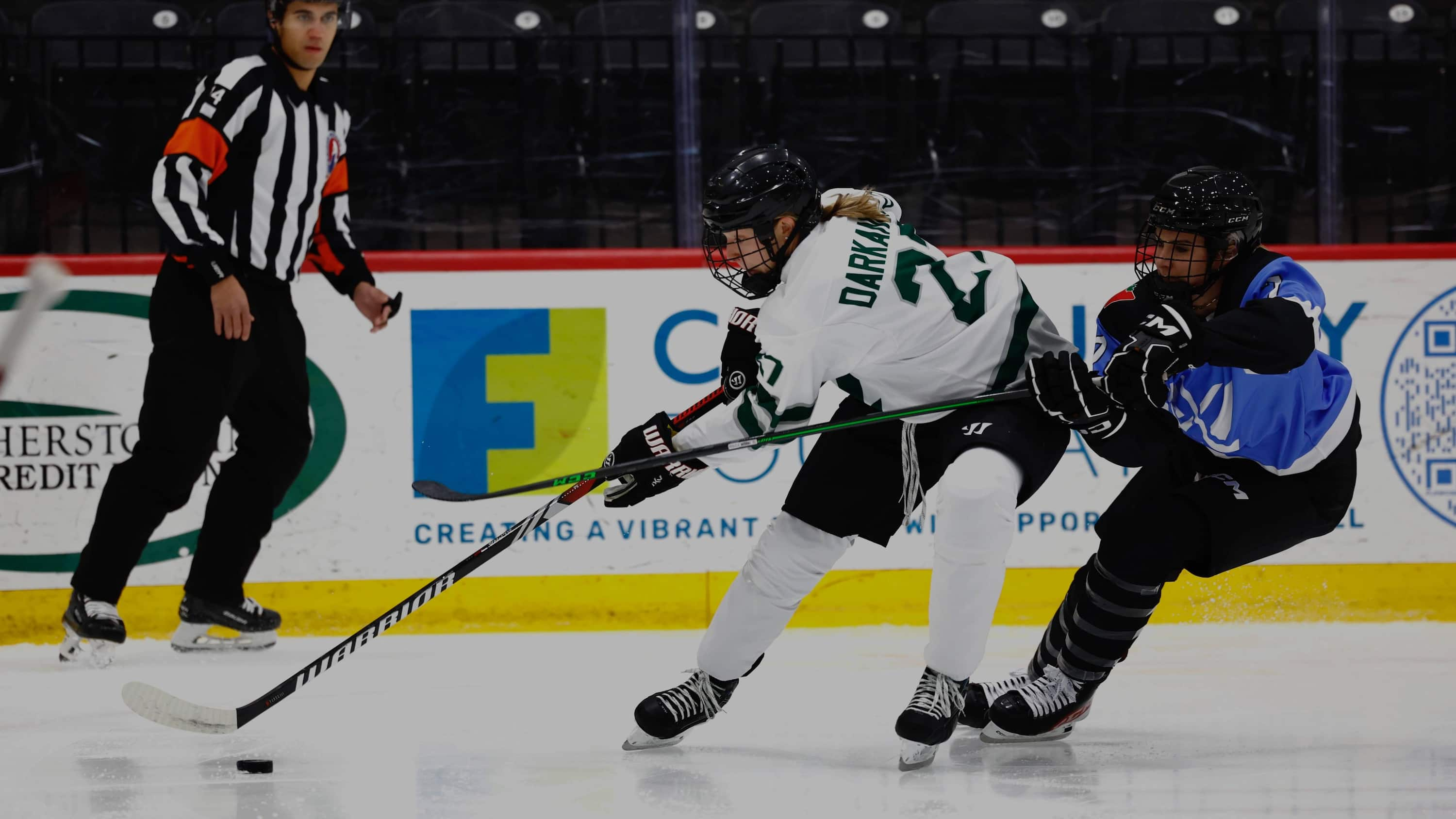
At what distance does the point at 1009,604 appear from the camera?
11.1 feet

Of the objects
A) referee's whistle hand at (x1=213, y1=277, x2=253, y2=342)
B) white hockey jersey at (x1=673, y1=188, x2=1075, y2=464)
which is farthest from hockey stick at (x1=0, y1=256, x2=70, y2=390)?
referee's whistle hand at (x1=213, y1=277, x2=253, y2=342)

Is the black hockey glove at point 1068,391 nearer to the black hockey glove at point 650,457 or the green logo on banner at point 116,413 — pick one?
the black hockey glove at point 650,457

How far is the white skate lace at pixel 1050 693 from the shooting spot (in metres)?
2.13

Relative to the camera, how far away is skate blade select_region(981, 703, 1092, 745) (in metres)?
2.19

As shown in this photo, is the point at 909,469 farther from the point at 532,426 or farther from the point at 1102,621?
the point at 532,426

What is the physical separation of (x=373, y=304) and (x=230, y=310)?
12.6 inches

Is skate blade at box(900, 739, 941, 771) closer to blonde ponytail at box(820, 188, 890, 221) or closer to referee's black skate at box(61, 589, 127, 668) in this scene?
blonde ponytail at box(820, 188, 890, 221)

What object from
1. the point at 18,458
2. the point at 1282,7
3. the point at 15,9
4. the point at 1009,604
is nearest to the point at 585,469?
the point at 1009,604

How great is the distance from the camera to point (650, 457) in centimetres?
208

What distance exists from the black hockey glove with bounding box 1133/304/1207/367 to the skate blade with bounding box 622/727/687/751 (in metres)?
0.93

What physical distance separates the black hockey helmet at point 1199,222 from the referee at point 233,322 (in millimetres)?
1732

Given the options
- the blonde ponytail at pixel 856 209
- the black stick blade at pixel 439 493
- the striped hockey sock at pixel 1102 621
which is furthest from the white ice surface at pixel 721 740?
the blonde ponytail at pixel 856 209

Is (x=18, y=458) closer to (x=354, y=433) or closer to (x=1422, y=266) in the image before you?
(x=354, y=433)

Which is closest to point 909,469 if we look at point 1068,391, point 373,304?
point 1068,391
